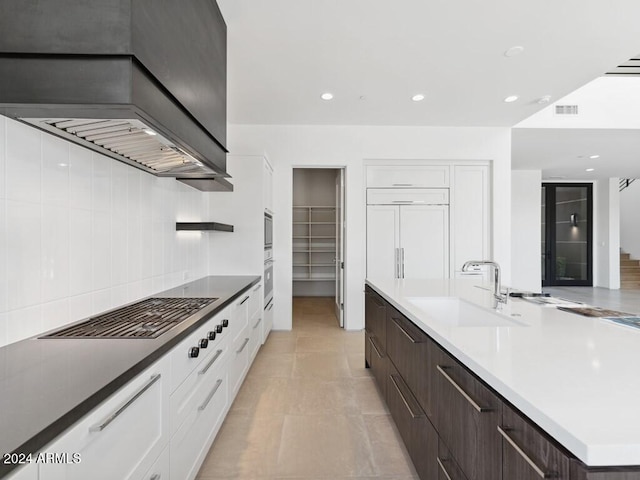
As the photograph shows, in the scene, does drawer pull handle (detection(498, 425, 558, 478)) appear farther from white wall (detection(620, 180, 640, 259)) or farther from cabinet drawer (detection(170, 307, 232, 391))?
white wall (detection(620, 180, 640, 259))

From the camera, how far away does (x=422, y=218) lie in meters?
5.02

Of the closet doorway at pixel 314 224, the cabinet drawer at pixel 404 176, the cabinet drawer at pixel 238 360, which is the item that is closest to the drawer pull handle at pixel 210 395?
the cabinet drawer at pixel 238 360

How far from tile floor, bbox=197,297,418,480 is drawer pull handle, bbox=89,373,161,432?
1.00m

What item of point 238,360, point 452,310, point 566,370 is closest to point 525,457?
point 566,370

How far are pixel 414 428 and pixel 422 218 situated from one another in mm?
3633

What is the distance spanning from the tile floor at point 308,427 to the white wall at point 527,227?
19.5ft

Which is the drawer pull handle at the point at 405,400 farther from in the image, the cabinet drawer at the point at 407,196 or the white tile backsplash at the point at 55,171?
the cabinet drawer at the point at 407,196

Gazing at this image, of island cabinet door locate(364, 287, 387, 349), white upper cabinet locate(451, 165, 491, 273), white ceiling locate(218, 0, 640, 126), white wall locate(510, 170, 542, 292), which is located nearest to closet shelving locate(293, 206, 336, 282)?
white upper cabinet locate(451, 165, 491, 273)

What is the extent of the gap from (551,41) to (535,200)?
6.00 metres

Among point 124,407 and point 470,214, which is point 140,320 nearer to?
point 124,407

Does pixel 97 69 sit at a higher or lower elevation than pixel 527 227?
higher

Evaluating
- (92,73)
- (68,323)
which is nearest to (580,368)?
(92,73)

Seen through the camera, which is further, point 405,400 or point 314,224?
point 314,224

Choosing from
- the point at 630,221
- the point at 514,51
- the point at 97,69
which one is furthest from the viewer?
the point at 630,221
